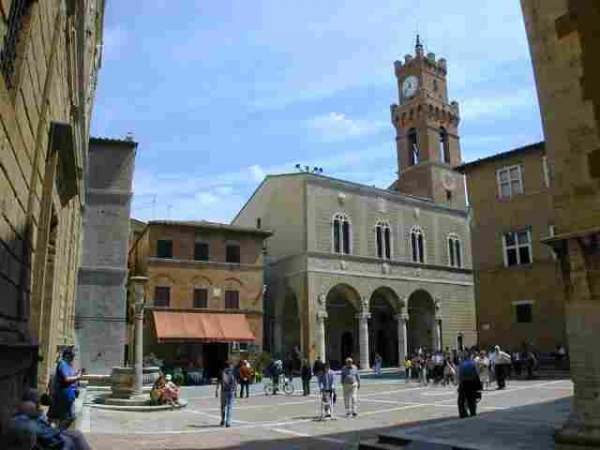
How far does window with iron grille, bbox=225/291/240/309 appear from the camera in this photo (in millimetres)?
31330

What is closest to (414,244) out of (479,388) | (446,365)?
(446,365)

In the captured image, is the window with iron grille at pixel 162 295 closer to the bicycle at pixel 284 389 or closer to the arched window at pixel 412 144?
the bicycle at pixel 284 389

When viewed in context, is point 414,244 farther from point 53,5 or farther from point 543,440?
point 53,5

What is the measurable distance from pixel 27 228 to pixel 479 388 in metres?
10.4

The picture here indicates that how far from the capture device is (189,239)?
102ft

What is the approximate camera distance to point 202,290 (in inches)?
1217

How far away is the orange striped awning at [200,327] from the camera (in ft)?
93.0

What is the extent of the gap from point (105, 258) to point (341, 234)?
1587 centimetres

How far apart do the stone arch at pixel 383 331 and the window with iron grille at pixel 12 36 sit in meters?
35.5

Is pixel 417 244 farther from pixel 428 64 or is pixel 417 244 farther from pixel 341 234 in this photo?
pixel 428 64

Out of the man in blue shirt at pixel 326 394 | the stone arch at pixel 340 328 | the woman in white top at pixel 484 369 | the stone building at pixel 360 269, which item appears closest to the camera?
the man in blue shirt at pixel 326 394

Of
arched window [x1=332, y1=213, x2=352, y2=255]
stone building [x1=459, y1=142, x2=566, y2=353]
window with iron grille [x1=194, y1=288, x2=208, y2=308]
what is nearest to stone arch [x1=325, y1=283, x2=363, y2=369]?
arched window [x1=332, y1=213, x2=352, y2=255]

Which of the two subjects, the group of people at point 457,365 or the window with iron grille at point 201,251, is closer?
the group of people at point 457,365

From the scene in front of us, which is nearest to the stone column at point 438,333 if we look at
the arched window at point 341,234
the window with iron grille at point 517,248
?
the arched window at point 341,234
